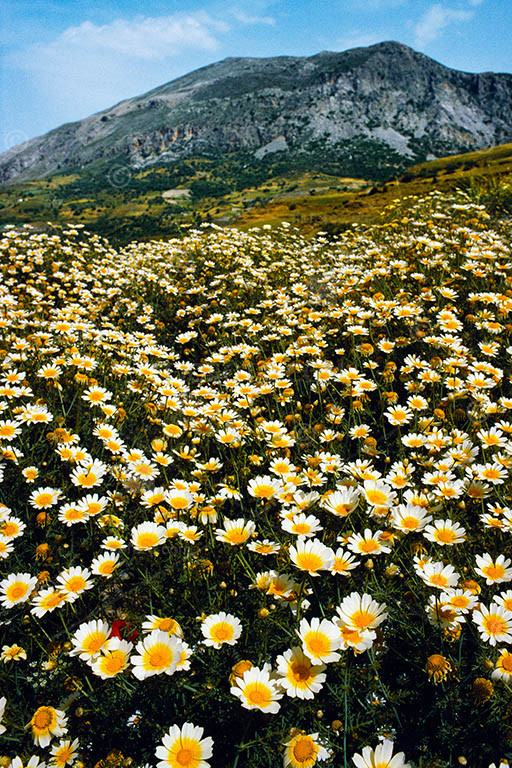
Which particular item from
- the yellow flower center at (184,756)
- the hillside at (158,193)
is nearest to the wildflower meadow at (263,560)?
the yellow flower center at (184,756)

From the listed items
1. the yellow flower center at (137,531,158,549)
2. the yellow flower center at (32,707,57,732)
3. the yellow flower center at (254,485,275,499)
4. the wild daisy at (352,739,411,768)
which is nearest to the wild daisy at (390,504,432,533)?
the yellow flower center at (254,485,275,499)

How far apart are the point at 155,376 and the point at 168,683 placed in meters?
2.51

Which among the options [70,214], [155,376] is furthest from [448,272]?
[70,214]

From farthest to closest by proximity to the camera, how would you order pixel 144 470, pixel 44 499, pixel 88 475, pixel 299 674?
pixel 144 470, pixel 88 475, pixel 44 499, pixel 299 674

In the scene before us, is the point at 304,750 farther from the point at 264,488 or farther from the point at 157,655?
the point at 264,488

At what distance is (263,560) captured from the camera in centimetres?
213

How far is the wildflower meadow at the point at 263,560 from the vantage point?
59.2 inches

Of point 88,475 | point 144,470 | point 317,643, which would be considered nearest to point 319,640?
point 317,643

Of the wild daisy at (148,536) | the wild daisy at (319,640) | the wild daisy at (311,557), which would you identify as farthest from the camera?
the wild daisy at (148,536)

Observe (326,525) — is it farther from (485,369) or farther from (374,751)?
(485,369)

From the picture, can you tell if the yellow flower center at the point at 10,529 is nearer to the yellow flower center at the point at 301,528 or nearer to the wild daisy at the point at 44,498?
the wild daisy at the point at 44,498

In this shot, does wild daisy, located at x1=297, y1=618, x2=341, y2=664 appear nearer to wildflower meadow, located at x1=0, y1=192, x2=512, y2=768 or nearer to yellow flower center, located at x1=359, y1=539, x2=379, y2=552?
wildflower meadow, located at x1=0, y1=192, x2=512, y2=768

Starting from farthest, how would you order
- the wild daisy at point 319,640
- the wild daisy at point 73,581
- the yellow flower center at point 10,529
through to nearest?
the yellow flower center at point 10,529, the wild daisy at point 73,581, the wild daisy at point 319,640

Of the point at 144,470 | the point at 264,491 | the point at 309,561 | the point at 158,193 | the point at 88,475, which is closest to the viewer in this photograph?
the point at 309,561
